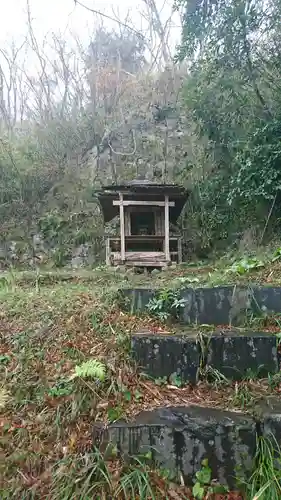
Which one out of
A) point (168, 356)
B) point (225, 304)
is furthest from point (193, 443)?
point (225, 304)

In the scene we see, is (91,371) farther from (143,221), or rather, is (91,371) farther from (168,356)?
(143,221)

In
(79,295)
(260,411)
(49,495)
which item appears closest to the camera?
(49,495)

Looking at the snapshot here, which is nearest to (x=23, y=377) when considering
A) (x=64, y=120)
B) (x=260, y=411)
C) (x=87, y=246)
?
(x=260, y=411)

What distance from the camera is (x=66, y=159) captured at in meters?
16.5

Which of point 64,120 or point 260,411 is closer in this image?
point 260,411

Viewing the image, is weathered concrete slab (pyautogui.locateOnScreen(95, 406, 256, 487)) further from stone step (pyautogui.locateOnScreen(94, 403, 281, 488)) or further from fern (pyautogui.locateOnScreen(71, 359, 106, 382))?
fern (pyautogui.locateOnScreen(71, 359, 106, 382))

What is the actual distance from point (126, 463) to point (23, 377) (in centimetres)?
119

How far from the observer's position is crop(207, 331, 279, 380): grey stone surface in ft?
10.3

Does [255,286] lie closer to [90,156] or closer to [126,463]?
[126,463]

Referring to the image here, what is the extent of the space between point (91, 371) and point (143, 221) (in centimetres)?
810

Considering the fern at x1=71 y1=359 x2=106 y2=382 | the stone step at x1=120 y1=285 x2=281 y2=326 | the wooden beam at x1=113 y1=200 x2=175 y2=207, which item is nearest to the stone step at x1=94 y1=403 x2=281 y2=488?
the fern at x1=71 y1=359 x2=106 y2=382

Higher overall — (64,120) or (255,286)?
(64,120)

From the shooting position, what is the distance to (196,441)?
2.49 m

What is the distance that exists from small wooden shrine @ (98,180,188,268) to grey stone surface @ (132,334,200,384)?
633 cm
